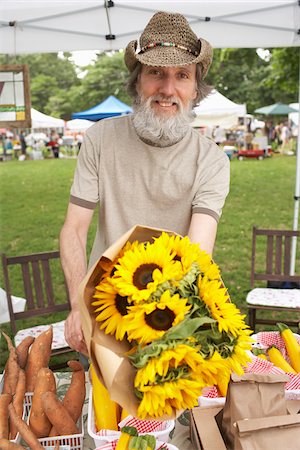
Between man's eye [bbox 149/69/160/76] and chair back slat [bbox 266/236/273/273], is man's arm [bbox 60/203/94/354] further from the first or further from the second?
chair back slat [bbox 266/236/273/273]

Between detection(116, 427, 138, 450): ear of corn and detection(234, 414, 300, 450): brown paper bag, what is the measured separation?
0.23 metres

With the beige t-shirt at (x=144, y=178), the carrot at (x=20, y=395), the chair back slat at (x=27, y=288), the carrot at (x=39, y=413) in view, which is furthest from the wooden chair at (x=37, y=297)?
the carrot at (x=39, y=413)

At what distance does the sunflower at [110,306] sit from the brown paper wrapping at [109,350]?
2 centimetres

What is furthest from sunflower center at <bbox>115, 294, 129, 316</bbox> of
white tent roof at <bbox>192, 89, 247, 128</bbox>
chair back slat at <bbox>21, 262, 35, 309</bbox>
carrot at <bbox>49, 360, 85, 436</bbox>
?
white tent roof at <bbox>192, 89, 247, 128</bbox>

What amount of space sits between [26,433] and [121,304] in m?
0.62

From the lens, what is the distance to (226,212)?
9.14m

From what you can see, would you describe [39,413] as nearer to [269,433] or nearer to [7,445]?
[7,445]

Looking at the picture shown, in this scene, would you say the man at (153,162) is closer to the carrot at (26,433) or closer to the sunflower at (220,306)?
the carrot at (26,433)

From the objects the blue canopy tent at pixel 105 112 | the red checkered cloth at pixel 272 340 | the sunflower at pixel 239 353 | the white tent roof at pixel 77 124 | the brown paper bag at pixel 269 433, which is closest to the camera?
the sunflower at pixel 239 353

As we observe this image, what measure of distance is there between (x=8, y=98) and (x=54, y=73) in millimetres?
41526

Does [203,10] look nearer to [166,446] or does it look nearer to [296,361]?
[296,361]

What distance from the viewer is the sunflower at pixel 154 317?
0.82 metres

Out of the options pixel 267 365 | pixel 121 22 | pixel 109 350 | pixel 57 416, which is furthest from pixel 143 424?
pixel 121 22

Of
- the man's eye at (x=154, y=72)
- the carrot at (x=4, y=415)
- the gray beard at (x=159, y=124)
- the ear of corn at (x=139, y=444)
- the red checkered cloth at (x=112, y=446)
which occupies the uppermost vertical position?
the man's eye at (x=154, y=72)
